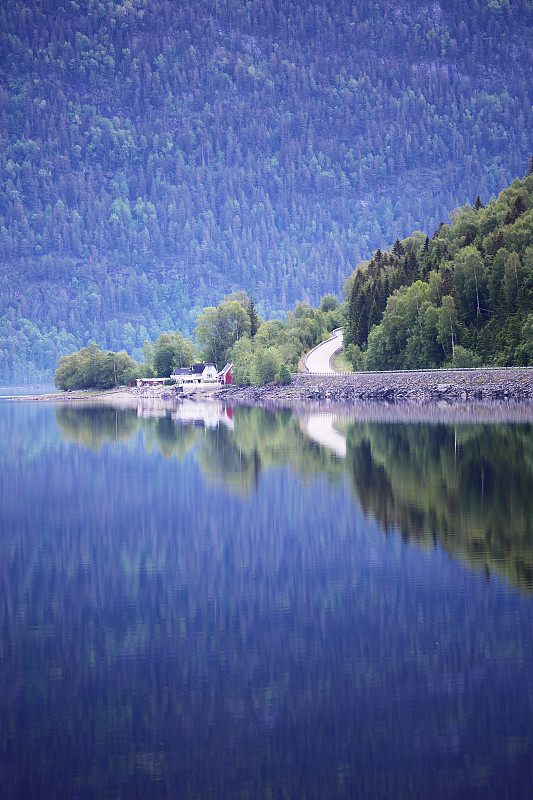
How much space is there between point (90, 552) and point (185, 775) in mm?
11957

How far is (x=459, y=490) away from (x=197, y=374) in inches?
5859

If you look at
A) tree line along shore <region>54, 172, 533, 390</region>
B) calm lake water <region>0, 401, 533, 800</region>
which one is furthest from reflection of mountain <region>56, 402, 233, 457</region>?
tree line along shore <region>54, 172, 533, 390</region>

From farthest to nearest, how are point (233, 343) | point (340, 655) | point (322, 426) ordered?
point (233, 343)
point (322, 426)
point (340, 655)

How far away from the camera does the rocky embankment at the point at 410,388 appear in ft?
308

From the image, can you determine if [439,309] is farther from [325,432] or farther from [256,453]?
[256,453]

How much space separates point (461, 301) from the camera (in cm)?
11319

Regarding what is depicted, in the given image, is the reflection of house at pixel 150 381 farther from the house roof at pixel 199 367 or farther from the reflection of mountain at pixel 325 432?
the reflection of mountain at pixel 325 432

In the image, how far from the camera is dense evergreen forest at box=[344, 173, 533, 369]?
10481cm

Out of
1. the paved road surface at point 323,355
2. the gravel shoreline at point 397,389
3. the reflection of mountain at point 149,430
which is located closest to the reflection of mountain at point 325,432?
the reflection of mountain at point 149,430

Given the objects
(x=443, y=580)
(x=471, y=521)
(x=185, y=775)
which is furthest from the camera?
(x=471, y=521)

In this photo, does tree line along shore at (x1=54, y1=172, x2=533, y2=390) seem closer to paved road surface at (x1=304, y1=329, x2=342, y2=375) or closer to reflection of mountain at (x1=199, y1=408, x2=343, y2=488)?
paved road surface at (x1=304, y1=329, x2=342, y2=375)

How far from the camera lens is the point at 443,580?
17.4m

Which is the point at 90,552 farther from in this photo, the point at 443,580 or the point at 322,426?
A: the point at 322,426

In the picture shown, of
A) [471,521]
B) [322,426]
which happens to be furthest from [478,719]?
[322,426]
